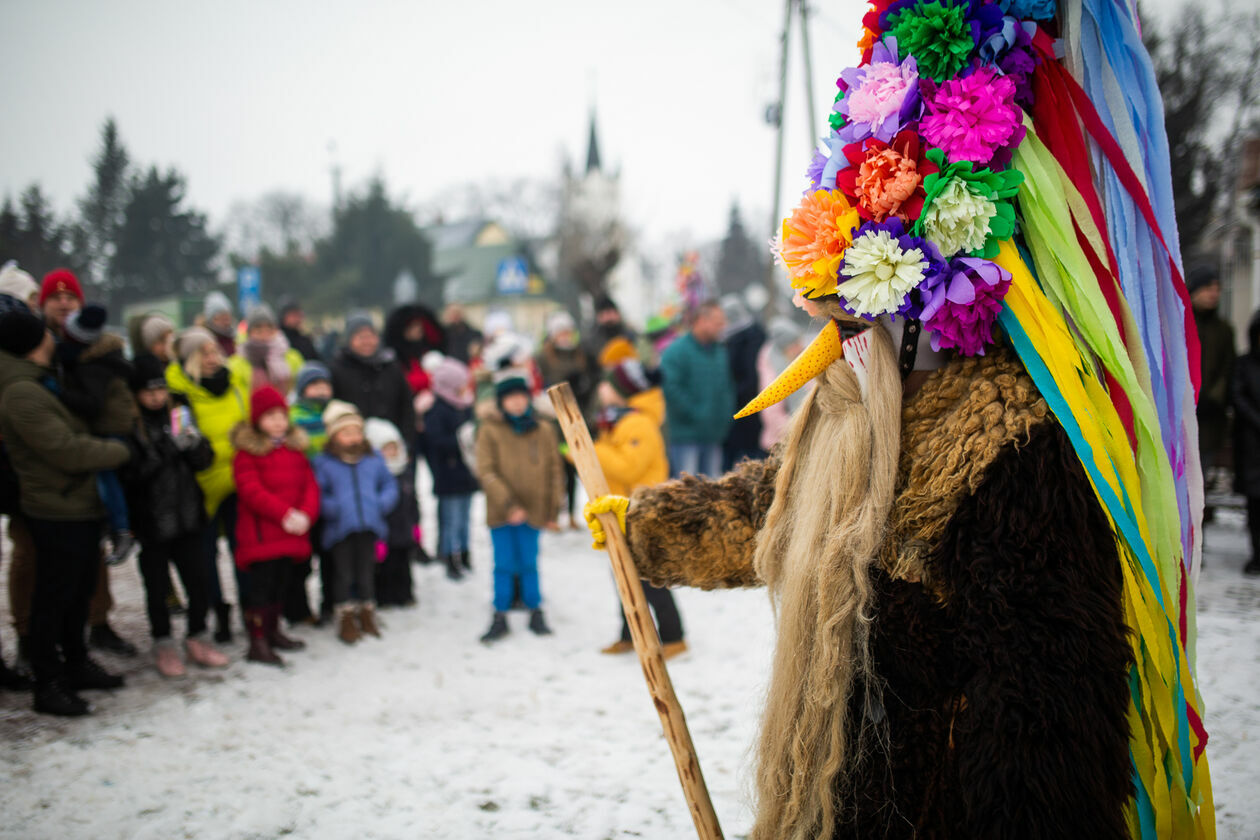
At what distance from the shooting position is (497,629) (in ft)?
16.4

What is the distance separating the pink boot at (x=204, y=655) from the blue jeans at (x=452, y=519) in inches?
82.0

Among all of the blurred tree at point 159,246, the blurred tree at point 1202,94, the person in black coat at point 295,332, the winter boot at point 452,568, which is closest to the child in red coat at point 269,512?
the winter boot at point 452,568

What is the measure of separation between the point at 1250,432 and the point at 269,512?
6431 millimetres

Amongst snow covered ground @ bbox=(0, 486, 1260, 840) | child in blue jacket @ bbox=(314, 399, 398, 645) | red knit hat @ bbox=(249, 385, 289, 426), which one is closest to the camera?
snow covered ground @ bbox=(0, 486, 1260, 840)

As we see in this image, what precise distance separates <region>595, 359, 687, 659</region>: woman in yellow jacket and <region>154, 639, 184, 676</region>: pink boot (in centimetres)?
234

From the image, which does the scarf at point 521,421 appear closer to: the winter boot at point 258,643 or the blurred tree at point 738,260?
the winter boot at point 258,643

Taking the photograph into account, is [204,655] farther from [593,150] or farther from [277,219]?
[593,150]

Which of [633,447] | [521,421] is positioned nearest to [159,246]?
[521,421]

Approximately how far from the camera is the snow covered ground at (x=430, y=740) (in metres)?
2.98

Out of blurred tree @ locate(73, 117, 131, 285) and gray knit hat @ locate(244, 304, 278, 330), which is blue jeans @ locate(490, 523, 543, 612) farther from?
blurred tree @ locate(73, 117, 131, 285)

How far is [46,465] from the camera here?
377cm

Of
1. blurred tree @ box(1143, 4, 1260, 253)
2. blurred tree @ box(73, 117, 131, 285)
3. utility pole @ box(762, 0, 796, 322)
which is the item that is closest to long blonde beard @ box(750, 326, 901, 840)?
blurred tree @ box(73, 117, 131, 285)

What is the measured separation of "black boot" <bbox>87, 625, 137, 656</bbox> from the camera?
461 cm

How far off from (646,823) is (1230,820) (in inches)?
80.0
